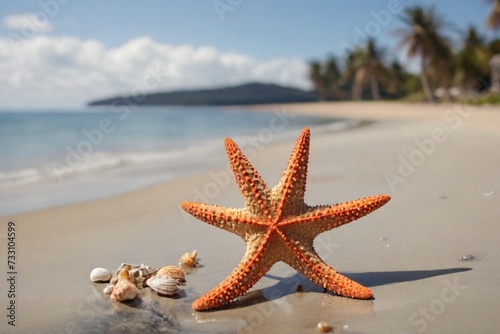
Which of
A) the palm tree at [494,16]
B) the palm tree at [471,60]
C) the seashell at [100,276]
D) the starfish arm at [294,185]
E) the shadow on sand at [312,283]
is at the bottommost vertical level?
the shadow on sand at [312,283]

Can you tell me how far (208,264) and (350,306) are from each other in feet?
6.04

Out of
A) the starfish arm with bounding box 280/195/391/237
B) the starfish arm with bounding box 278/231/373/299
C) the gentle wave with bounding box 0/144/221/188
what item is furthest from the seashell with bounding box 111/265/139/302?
the gentle wave with bounding box 0/144/221/188

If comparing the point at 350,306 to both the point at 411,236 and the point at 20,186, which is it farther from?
the point at 20,186

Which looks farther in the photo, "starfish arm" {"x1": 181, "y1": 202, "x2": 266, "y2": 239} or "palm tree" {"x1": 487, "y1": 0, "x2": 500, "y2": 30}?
"palm tree" {"x1": 487, "y1": 0, "x2": 500, "y2": 30}

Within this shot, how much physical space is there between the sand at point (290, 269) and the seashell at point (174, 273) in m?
0.09

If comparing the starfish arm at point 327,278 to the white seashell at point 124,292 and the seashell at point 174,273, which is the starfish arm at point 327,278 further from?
the white seashell at point 124,292

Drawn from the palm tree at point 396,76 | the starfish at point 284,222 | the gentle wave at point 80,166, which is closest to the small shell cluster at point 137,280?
the starfish at point 284,222

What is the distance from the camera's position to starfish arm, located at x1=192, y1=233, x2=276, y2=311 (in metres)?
4.05

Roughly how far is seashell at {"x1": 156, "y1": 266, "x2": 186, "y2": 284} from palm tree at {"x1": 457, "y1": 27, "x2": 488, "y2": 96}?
6825 cm

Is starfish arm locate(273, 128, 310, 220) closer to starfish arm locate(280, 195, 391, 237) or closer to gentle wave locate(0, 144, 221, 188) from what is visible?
starfish arm locate(280, 195, 391, 237)

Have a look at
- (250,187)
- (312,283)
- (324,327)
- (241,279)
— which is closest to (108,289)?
(241,279)

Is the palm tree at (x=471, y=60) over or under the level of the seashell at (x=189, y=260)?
over

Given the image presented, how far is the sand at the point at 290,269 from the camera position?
3883 mm

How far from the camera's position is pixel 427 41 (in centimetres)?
6372
